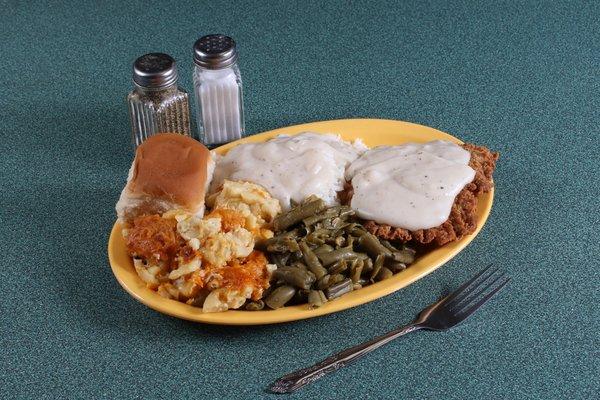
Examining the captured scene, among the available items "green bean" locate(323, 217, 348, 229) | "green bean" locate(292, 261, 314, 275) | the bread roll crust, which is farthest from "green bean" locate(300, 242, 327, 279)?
the bread roll crust

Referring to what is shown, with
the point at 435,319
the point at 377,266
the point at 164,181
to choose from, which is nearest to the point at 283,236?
the point at 377,266

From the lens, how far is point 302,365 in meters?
2.67

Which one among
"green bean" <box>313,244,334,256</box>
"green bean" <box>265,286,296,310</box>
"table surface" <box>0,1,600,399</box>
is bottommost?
"table surface" <box>0,1,600,399</box>

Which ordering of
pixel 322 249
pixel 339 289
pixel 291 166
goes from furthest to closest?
pixel 291 166
pixel 322 249
pixel 339 289

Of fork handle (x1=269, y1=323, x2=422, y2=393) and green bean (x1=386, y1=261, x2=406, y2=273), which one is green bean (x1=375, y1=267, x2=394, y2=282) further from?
fork handle (x1=269, y1=323, x2=422, y2=393)

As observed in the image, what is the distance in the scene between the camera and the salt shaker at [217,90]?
351 centimetres

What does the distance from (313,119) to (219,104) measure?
Result: 461mm

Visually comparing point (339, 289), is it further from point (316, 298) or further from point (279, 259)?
point (279, 259)

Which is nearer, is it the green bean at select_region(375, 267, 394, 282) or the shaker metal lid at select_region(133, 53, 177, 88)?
the green bean at select_region(375, 267, 394, 282)

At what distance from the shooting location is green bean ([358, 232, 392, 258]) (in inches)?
112

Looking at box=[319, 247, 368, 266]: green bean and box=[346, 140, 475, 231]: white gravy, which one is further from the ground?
box=[346, 140, 475, 231]: white gravy

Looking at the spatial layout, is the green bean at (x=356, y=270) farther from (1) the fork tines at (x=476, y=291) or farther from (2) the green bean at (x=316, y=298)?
(1) the fork tines at (x=476, y=291)

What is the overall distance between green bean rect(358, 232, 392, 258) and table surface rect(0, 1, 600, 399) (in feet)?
A: 0.55

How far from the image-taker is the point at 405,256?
2.89 metres
